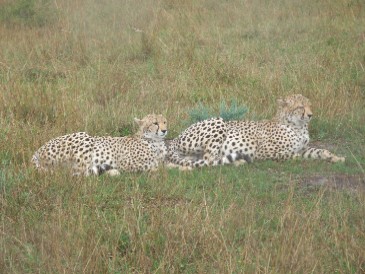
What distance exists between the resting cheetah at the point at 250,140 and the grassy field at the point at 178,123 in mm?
211

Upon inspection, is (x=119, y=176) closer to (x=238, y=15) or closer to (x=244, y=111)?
(x=244, y=111)

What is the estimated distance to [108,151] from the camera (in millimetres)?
6438

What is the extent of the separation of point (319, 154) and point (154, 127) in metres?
1.61

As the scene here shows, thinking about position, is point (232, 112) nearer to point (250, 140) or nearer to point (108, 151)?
point (250, 140)

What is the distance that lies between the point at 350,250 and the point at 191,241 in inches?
38.4

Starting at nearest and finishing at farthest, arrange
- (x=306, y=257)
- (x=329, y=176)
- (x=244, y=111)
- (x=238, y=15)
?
(x=306, y=257)
(x=329, y=176)
(x=244, y=111)
(x=238, y=15)

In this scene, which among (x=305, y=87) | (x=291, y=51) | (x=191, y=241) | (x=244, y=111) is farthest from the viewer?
(x=291, y=51)

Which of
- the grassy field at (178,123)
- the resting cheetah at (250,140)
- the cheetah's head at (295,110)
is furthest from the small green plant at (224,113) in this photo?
the cheetah's head at (295,110)

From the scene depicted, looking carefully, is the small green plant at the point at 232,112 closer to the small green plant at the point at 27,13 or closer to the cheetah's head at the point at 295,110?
the cheetah's head at the point at 295,110

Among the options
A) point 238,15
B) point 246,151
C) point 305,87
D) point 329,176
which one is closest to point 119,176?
point 246,151

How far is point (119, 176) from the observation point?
6.17 metres

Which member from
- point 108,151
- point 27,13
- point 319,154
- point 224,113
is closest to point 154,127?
point 108,151

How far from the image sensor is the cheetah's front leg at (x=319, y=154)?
664 cm

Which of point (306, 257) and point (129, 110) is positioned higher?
point (306, 257)
